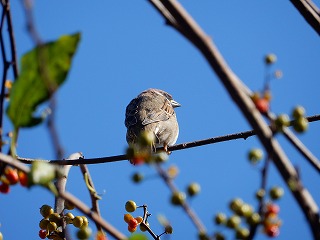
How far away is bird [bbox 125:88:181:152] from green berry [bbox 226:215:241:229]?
238 inches

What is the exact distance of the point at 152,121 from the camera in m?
8.16


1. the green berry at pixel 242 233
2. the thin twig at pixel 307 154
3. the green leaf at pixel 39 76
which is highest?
the green leaf at pixel 39 76

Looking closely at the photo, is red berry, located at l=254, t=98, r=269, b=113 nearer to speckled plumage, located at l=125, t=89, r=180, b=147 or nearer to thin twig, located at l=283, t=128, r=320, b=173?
thin twig, located at l=283, t=128, r=320, b=173

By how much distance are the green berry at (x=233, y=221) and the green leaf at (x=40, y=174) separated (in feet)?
1.70

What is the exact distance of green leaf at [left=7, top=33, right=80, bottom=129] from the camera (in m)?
1.28

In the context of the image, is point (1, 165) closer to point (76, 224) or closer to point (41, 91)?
point (41, 91)

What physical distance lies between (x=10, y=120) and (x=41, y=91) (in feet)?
0.55

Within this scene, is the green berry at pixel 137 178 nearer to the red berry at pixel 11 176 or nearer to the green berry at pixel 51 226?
the red berry at pixel 11 176

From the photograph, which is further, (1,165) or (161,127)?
(161,127)

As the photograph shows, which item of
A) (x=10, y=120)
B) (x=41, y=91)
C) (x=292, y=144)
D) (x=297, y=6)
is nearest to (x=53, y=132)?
(x=41, y=91)

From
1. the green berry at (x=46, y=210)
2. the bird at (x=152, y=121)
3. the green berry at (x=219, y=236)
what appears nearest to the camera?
the green berry at (x=219, y=236)

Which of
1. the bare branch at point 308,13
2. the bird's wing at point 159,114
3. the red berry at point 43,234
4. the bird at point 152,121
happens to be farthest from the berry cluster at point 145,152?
the bird's wing at point 159,114

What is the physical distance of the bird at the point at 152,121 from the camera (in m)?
7.89

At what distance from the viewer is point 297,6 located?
5.92 ft
